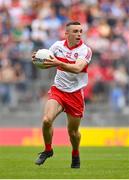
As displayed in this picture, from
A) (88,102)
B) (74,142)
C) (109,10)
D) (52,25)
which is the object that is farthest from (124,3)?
(74,142)

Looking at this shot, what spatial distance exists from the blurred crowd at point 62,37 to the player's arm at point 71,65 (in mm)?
9980

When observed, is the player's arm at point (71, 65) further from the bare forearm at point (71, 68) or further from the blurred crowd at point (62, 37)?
the blurred crowd at point (62, 37)

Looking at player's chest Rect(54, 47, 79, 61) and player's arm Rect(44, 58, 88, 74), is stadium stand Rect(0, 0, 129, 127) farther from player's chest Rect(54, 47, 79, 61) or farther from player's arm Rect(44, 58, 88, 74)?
player's arm Rect(44, 58, 88, 74)

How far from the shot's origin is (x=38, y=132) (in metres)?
→ 20.8

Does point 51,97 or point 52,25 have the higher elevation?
point 51,97

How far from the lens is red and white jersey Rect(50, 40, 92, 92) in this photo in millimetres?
11078

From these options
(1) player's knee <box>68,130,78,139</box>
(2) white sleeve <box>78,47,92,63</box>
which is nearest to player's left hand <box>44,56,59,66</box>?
(2) white sleeve <box>78,47,92,63</box>

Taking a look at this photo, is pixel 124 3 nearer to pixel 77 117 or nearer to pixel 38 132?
pixel 38 132

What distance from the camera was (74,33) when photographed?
1095cm

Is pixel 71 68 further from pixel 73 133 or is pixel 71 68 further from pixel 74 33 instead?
pixel 73 133

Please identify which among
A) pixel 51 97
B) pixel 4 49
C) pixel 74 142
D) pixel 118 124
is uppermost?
pixel 51 97

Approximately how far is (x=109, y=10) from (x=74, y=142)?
12.8 meters

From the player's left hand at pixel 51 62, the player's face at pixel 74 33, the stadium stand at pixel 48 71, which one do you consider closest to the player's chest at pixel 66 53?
A: the player's face at pixel 74 33

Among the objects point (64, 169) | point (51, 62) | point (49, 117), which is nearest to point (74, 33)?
point (51, 62)
